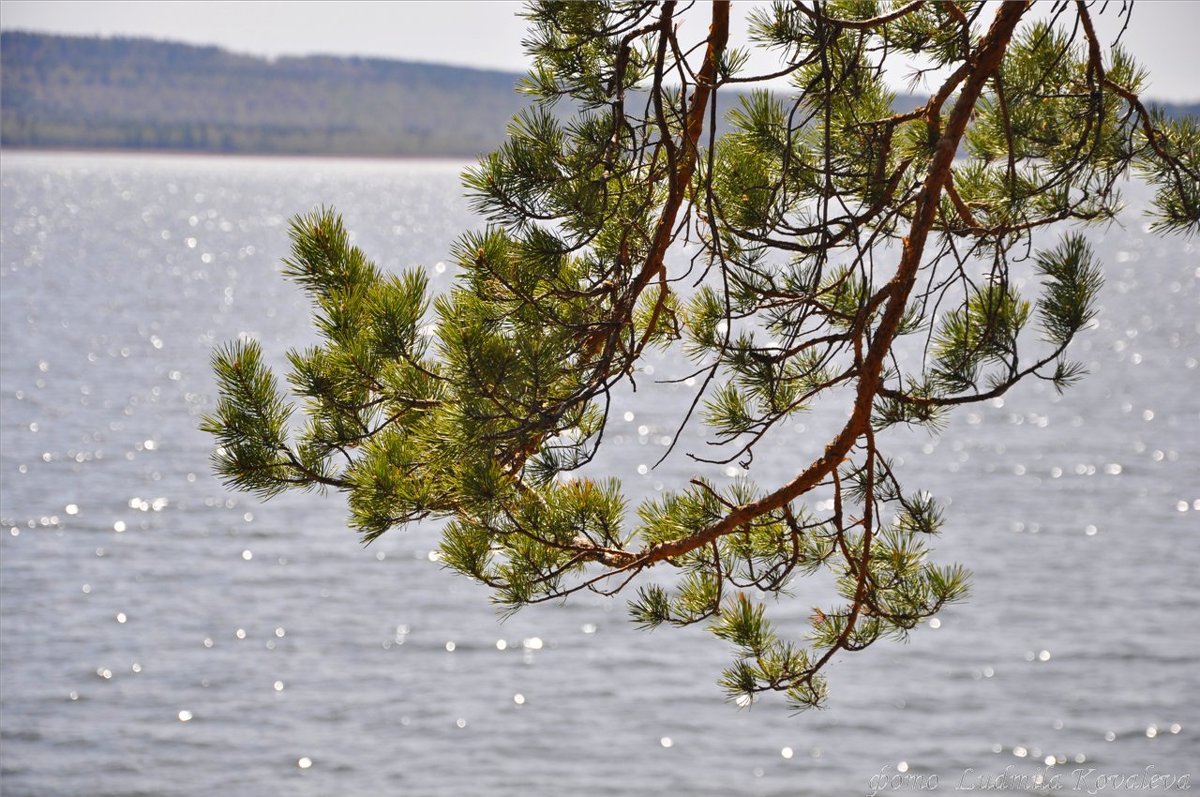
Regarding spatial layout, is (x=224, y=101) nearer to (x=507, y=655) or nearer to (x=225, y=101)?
(x=225, y=101)

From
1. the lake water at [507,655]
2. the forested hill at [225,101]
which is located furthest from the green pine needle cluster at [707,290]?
the forested hill at [225,101]

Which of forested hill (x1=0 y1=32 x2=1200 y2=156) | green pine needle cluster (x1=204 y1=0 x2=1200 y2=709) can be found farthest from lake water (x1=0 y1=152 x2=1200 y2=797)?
forested hill (x1=0 y1=32 x2=1200 y2=156)

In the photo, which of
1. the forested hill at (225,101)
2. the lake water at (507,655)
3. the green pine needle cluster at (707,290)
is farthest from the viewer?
the forested hill at (225,101)

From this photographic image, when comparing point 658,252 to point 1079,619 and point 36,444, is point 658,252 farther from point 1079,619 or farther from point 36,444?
point 36,444

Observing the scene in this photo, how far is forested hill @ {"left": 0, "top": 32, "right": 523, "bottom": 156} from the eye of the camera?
137 meters

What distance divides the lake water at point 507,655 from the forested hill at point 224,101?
386ft

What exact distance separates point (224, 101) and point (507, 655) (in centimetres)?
13701

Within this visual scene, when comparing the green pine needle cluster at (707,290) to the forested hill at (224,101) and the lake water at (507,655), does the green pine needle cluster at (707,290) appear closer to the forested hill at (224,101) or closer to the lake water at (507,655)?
the lake water at (507,655)

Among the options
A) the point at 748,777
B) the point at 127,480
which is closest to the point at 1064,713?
the point at 748,777

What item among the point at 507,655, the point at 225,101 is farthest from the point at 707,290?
the point at 225,101

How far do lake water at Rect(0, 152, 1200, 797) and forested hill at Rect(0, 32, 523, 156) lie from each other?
117545mm

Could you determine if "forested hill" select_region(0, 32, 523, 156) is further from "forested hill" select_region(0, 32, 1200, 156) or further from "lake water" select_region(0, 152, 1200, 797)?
"lake water" select_region(0, 152, 1200, 797)

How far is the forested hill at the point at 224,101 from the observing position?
137 meters

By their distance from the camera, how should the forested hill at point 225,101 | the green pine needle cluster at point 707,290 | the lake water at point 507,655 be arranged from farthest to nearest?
1. the forested hill at point 225,101
2. the lake water at point 507,655
3. the green pine needle cluster at point 707,290
